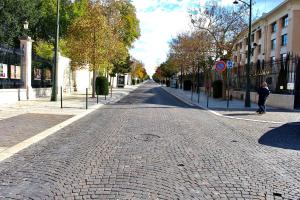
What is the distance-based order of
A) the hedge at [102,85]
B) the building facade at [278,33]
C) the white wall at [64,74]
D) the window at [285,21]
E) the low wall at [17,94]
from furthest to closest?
the window at [285,21], the building facade at [278,33], the hedge at [102,85], the white wall at [64,74], the low wall at [17,94]

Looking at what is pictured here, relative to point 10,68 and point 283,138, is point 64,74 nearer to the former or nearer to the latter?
point 10,68

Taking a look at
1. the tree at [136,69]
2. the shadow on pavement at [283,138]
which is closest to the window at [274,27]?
the tree at [136,69]

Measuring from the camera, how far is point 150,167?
6.68 m

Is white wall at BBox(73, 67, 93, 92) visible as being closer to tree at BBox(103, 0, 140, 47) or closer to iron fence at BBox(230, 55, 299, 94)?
tree at BBox(103, 0, 140, 47)

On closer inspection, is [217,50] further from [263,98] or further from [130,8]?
[130,8]

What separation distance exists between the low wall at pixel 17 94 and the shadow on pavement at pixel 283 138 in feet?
44.4

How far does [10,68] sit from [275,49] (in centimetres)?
4248

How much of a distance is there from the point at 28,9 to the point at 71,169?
3201 centimetres

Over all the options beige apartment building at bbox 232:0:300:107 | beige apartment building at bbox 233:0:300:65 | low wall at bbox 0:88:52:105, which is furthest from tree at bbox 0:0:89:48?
beige apartment building at bbox 233:0:300:65

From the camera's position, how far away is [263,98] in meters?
18.7

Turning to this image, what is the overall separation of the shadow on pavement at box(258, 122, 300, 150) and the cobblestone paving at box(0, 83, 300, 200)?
7.4 inches

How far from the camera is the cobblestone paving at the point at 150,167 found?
5.28m

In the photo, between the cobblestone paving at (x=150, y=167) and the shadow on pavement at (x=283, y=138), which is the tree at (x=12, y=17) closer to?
the cobblestone paving at (x=150, y=167)

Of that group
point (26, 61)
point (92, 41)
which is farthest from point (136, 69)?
point (26, 61)
